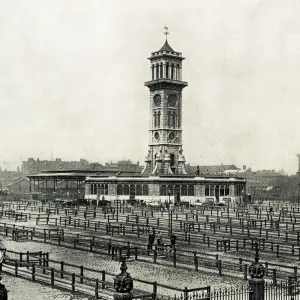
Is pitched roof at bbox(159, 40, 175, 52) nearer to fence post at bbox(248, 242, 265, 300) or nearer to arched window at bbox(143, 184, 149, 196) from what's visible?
arched window at bbox(143, 184, 149, 196)

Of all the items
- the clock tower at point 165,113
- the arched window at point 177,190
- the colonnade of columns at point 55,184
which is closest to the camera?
the arched window at point 177,190

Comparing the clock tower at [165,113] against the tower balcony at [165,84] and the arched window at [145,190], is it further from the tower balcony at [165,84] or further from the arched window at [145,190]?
the arched window at [145,190]

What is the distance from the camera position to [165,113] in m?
89.2

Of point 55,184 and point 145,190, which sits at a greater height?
point 55,184

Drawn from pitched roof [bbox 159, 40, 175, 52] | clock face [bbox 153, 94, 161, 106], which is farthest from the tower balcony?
pitched roof [bbox 159, 40, 175, 52]

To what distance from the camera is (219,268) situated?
77.3 feet

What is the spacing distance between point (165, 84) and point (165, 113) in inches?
176

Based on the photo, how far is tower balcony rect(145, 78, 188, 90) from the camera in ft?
290

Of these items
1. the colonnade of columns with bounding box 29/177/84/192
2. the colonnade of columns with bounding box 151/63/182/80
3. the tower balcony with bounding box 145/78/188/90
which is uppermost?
the colonnade of columns with bounding box 151/63/182/80

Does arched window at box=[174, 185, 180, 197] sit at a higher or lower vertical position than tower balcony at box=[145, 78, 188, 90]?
lower

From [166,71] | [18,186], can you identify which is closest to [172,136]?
[166,71]

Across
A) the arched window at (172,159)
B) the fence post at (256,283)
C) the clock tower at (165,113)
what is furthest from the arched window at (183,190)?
the fence post at (256,283)

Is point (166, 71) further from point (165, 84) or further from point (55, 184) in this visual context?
point (55, 184)

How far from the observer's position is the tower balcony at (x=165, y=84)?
88.3m
